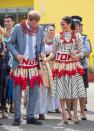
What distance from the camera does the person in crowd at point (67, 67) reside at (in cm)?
945

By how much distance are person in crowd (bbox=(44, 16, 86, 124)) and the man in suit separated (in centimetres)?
33

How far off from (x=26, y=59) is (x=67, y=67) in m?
0.73

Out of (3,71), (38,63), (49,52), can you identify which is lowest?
(3,71)

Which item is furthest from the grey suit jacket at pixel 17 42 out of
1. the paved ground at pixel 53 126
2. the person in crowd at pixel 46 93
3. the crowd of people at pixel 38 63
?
the paved ground at pixel 53 126

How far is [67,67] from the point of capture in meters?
9.46

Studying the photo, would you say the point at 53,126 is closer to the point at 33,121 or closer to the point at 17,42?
the point at 33,121

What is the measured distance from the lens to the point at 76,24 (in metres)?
10.2

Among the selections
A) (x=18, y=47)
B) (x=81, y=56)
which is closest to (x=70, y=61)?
(x=81, y=56)

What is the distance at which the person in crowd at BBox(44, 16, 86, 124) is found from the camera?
945cm

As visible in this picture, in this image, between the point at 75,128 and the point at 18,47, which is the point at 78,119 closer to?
the point at 75,128

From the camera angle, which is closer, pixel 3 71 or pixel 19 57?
pixel 19 57

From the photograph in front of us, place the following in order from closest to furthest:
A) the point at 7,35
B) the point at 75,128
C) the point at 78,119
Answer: the point at 75,128, the point at 78,119, the point at 7,35

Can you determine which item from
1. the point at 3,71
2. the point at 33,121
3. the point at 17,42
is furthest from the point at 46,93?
the point at 17,42

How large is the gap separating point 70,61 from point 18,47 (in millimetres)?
929
